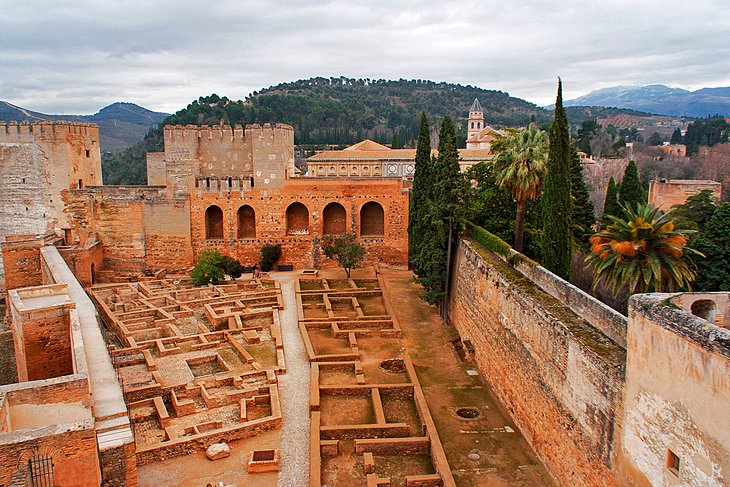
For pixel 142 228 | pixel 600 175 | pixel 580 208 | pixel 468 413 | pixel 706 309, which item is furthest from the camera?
pixel 600 175

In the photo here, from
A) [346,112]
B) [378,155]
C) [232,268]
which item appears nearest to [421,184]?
[232,268]

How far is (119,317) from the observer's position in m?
19.3

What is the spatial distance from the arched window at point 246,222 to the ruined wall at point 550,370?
47.8 ft

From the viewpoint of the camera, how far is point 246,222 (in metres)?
28.8

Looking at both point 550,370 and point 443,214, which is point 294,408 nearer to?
point 550,370

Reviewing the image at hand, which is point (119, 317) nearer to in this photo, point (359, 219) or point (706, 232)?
point (359, 219)

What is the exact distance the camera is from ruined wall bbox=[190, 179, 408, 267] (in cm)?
2733

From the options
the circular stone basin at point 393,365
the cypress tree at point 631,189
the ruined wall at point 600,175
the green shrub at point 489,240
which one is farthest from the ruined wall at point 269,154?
the ruined wall at point 600,175

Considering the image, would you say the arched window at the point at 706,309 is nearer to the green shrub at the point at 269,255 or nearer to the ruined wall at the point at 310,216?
the ruined wall at the point at 310,216

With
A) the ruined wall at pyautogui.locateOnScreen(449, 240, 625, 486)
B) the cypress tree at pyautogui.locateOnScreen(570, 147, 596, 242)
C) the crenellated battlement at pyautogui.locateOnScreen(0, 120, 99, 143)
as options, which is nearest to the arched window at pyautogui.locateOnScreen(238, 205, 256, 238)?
the crenellated battlement at pyautogui.locateOnScreen(0, 120, 99, 143)

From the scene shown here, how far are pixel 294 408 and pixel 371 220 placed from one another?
16850 millimetres

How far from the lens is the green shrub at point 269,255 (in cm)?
2711

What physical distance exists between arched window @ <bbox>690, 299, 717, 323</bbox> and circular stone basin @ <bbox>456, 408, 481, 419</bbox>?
21.5 feet

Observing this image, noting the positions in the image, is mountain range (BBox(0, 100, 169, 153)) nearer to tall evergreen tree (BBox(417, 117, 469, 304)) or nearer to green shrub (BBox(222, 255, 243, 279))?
green shrub (BBox(222, 255, 243, 279))
